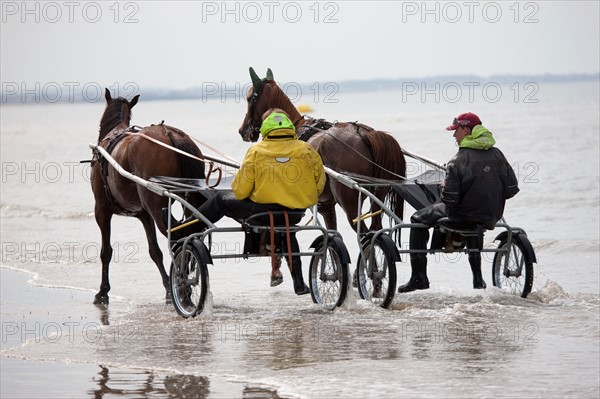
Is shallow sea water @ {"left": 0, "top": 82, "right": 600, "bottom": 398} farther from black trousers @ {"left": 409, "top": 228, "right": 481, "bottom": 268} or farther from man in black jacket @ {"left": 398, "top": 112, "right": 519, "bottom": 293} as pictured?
man in black jacket @ {"left": 398, "top": 112, "right": 519, "bottom": 293}

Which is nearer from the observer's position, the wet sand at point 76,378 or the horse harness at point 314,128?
the wet sand at point 76,378

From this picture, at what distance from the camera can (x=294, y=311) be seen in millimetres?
11062

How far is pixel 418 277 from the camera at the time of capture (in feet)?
35.1

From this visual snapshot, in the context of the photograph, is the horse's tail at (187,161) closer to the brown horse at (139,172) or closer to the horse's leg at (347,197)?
the brown horse at (139,172)

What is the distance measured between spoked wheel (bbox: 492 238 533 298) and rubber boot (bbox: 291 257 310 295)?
1.82 meters

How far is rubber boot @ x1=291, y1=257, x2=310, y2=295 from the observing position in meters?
10.8

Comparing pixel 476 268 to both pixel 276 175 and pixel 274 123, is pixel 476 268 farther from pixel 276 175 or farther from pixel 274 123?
pixel 274 123

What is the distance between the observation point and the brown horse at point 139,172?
466 inches

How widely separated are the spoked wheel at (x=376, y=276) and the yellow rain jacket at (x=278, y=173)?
824mm

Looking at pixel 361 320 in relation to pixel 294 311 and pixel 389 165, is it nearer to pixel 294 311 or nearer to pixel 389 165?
pixel 294 311

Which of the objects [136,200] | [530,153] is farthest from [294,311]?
[530,153]
